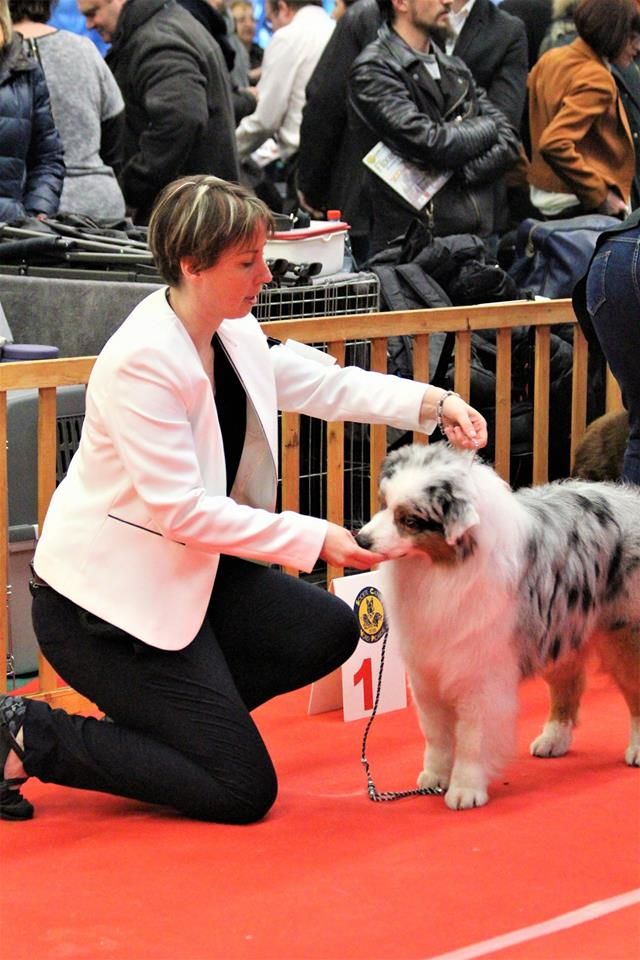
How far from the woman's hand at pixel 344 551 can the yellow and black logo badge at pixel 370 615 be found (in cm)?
94

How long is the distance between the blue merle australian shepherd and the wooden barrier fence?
102 cm

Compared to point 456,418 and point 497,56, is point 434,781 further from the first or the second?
point 497,56

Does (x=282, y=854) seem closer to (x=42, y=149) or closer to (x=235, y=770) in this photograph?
(x=235, y=770)

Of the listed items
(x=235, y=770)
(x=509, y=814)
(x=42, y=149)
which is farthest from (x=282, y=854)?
(x=42, y=149)

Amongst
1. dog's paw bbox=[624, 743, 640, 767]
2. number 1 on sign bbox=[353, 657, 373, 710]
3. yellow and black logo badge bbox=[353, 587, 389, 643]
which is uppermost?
yellow and black logo badge bbox=[353, 587, 389, 643]

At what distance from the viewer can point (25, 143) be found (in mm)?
5227

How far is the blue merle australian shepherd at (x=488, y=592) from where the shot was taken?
2883 millimetres

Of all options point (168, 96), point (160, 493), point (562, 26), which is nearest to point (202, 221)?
point (160, 493)

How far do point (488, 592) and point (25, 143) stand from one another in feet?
9.85

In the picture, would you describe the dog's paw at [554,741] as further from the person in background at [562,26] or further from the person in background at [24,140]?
the person in background at [562,26]

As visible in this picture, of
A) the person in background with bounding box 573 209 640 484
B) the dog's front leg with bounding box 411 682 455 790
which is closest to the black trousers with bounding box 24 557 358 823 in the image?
the dog's front leg with bounding box 411 682 455 790

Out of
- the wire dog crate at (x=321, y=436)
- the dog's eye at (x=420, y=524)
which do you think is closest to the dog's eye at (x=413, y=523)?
the dog's eye at (x=420, y=524)

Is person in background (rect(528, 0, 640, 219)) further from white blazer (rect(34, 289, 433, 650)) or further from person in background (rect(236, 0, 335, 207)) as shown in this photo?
white blazer (rect(34, 289, 433, 650))

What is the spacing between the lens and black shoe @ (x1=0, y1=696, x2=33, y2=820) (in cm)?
313
